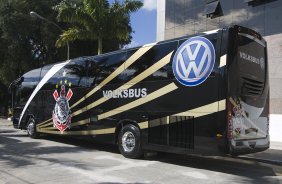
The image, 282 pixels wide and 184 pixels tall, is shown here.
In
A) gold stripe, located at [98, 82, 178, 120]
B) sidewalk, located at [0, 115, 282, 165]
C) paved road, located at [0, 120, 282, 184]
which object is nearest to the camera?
paved road, located at [0, 120, 282, 184]

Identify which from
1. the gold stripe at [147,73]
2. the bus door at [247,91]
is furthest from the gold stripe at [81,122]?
the bus door at [247,91]

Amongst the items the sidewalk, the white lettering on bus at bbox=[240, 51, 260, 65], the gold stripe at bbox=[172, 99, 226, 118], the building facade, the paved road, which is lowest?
the paved road

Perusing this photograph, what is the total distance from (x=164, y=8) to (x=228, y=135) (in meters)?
15.5

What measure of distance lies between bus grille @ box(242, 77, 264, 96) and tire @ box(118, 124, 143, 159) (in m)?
3.28

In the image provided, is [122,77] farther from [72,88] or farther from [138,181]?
[138,181]

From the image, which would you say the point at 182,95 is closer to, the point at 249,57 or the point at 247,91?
the point at 247,91

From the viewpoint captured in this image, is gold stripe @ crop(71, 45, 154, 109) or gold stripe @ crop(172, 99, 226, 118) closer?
gold stripe @ crop(172, 99, 226, 118)

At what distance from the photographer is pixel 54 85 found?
15977mm

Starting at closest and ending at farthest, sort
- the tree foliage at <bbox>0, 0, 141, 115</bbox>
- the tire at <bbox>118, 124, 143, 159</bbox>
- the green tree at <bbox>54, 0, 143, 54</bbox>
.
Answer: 1. the tire at <bbox>118, 124, 143, 159</bbox>
2. the green tree at <bbox>54, 0, 143, 54</bbox>
3. the tree foliage at <bbox>0, 0, 141, 115</bbox>

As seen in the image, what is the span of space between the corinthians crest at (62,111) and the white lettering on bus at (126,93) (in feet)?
8.49

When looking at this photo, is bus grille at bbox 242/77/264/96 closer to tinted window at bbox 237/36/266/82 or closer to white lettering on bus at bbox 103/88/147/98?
tinted window at bbox 237/36/266/82

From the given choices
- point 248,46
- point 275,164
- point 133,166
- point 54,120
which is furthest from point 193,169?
point 54,120

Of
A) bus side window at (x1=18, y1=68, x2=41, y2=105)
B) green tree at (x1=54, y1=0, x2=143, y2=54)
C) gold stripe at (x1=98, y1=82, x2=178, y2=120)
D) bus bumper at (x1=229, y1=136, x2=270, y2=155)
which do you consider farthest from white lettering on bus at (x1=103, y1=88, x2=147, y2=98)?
green tree at (x1=54, y1=0, x2=143, y2=54)

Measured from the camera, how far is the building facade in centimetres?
1761
